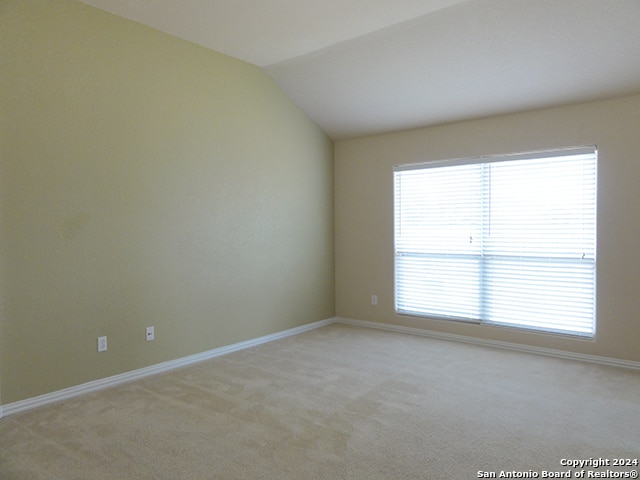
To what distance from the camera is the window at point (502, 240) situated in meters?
4.30

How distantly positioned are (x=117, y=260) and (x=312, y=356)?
201 cm

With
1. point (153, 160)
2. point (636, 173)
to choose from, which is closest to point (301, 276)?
point (153, 160)

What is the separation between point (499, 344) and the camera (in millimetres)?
4738

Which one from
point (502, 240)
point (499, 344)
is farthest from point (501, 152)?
point (499, 344)

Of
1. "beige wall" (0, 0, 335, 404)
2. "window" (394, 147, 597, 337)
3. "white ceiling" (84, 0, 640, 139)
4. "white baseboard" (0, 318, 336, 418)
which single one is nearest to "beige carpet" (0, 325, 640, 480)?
"white baseboard" (0, 318, 336, 418)

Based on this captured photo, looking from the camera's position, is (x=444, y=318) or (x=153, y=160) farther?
(x=444, y=318)

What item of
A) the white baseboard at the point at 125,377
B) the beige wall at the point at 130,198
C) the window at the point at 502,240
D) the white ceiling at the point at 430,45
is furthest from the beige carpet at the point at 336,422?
the white ceiling at the point at 430,45

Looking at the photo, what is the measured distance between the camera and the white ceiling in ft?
11.2

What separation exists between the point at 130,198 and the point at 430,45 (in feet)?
9.51

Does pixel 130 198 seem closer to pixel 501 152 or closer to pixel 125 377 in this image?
pixel 125 377

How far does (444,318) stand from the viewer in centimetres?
519

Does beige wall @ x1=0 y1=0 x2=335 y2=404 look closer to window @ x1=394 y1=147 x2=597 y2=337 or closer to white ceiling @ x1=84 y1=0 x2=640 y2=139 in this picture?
white ceiling @ x1=84 y1=0 x2=640 y2=139

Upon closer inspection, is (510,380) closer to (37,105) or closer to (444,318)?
(444,318)

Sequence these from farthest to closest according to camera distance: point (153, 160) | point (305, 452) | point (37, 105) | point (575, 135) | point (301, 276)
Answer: point (301, 276)
point (575, 135)
point (153, 160)
point (37, 105)
point (305, 452)
